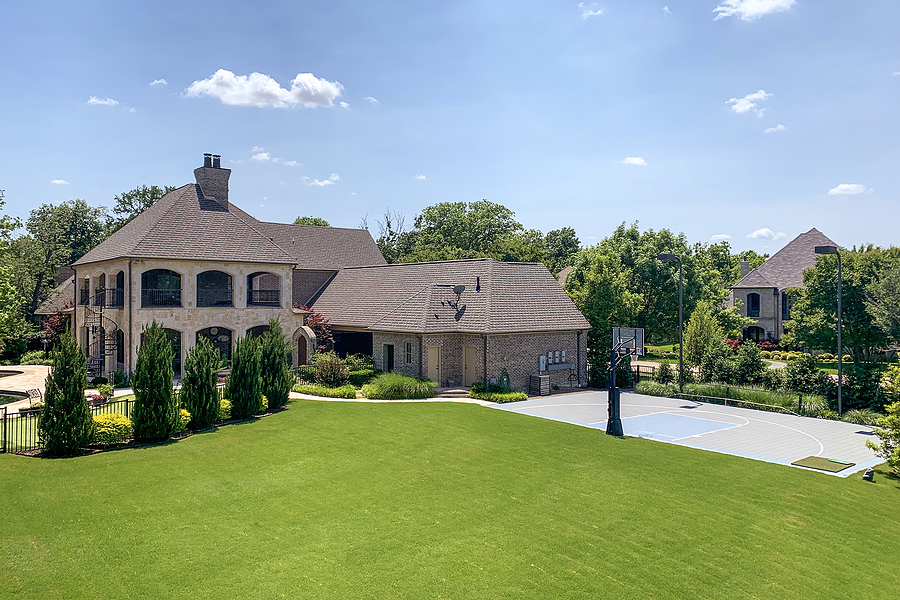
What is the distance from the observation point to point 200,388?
21391 mm

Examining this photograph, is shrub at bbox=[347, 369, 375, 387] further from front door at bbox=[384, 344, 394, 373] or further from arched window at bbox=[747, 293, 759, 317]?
arched window at bbox=[747, 293, 759, 317]

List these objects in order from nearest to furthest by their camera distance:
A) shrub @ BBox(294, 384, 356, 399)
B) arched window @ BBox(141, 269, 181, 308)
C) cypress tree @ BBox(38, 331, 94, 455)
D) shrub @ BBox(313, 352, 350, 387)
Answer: cypress tree @ BBox(38, 331, 94, 455), shrub @ BBox(294, 384, 356, 399), shrub @ BBox(313, 352, 350, 387), arched window @ BBox(141, 269, 181, 308)

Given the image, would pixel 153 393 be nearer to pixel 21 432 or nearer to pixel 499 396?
pixel 21 432

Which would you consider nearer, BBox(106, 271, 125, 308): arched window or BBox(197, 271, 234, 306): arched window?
BBox(106, 271, 125, 308): arched window

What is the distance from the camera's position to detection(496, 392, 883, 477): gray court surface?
20.7 m

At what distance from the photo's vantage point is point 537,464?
698 inches

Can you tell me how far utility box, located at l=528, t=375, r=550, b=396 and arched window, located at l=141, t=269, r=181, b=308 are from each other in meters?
20.3

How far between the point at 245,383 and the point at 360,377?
378 inches

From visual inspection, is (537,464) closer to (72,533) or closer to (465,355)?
(72,533)

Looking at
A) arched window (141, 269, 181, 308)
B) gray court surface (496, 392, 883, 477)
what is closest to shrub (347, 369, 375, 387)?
gray court surface (496, 392, 883, 477)

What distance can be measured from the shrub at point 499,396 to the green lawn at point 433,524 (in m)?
9.96

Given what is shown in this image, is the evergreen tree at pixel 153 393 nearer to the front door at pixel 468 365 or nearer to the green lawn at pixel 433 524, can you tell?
the green lawn at pixel 433 524

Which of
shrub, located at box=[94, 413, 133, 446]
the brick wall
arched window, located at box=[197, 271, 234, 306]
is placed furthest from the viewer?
arched window, located at box=[197, 271, 234, 306]

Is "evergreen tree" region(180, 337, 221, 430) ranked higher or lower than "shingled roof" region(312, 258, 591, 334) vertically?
lower
